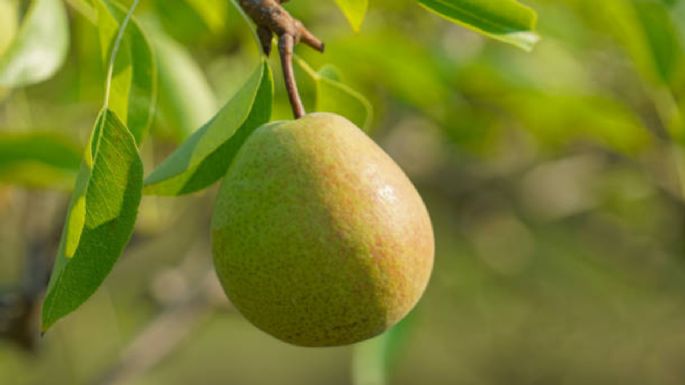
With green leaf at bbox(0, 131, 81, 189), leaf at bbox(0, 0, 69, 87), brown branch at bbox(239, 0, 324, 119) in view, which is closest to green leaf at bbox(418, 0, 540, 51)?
brown branch at bbox(239, 0, 324, 119)

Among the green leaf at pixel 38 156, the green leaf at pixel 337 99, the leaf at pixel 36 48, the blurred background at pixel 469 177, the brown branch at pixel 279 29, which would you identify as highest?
the brown branch at pixel 279 29

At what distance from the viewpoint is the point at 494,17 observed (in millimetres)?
1080

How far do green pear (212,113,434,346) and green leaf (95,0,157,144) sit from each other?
6.6 inches

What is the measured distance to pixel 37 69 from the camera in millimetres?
1228

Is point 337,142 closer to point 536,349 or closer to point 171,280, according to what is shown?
point 171,280

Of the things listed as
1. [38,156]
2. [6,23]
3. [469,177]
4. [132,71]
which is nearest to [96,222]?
[132,71]

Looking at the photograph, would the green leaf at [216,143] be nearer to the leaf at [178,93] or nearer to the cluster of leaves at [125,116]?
the cluster of leaves at [125,116]

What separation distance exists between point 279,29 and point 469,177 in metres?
2.21

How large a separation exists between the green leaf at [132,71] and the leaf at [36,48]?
12 centimetres

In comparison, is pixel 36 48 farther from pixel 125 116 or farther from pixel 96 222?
pixel 96 222

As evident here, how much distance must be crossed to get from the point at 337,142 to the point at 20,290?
3.42 feet

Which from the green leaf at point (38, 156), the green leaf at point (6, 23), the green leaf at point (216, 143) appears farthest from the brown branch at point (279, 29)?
the green leaf at point (38, 156)

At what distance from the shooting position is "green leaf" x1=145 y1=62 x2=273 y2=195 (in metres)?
1.01

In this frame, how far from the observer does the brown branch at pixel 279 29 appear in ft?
3.26
